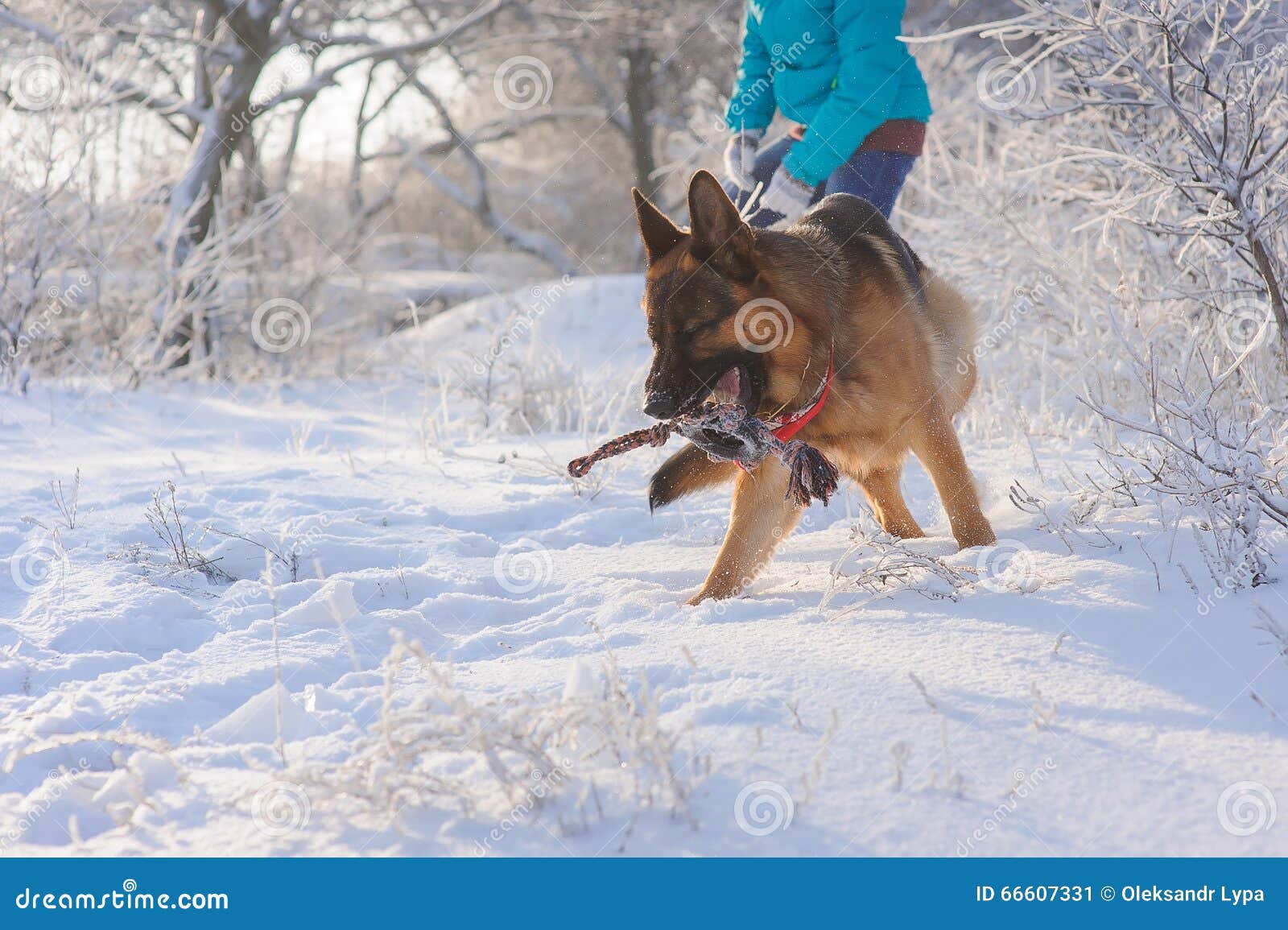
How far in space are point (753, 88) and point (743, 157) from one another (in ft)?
1.23

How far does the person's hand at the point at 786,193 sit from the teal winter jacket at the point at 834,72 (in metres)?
0.05

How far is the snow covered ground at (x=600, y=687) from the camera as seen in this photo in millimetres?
1729

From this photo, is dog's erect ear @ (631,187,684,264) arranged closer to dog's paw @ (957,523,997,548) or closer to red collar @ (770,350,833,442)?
red collar @ (770,350,833,442)

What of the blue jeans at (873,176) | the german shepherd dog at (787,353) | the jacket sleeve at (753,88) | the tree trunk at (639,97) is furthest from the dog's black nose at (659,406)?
the tree trunk at (639,97)

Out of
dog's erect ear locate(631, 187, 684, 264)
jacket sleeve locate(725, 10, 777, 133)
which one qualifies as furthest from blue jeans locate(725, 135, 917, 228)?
dog's erect ear locate(631, 187, 684, 264)

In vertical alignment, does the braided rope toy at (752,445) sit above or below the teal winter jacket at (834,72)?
below

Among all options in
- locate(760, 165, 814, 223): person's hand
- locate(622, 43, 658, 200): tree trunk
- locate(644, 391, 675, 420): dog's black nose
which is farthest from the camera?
locate(622, 43, 658, 200): tree trunk

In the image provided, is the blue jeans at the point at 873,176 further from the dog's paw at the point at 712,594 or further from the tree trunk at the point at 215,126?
the tree trunk at the point at 215,126

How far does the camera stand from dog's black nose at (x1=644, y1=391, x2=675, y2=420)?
2879 mm

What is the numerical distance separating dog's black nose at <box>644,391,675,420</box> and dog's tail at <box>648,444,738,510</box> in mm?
497

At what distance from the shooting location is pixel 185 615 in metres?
2.99

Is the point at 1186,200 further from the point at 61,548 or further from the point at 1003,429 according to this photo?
the point at 61,548

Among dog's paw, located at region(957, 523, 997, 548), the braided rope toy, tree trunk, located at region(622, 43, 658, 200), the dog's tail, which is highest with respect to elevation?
tree trunk, located at region(622, 43, 658, 200)
